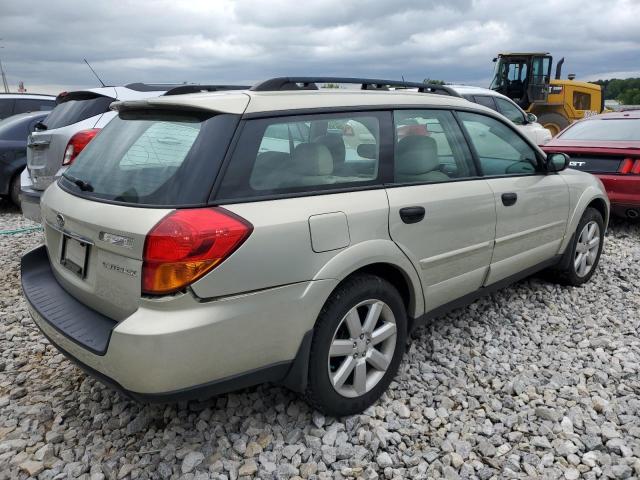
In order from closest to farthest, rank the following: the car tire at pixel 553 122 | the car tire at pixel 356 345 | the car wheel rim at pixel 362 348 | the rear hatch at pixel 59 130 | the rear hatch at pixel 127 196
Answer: the rear hatch at pixel 127 196
the car tire at pixel 356 345
the car wheel rim at pixel 362 348
the rear hatch at pixel 59 130
the car tire at pixel 553 122

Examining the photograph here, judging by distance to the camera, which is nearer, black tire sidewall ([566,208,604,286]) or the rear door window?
black tire sidewall ([566,208,604,286])

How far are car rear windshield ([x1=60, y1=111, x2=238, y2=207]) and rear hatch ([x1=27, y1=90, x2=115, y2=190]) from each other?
2.58 meters

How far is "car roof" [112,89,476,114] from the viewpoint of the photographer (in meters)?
2.42

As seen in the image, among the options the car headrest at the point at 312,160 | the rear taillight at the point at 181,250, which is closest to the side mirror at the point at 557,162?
the car headrest at the point at 312,160

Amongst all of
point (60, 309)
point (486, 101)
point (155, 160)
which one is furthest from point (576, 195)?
point (486, 101)

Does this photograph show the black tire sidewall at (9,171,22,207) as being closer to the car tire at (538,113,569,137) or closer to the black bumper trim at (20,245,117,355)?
the black bumper trim at (20,245,117,355)

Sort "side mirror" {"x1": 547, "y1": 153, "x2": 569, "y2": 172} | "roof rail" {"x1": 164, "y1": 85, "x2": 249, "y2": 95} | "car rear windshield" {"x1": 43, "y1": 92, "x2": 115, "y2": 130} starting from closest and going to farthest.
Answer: "roof rail" {"x1": 164, "y1": 85, "x2": 249, "y2": 95}, "side mirror" {"x1": 547, "y1": 153, "x2": 569, "y2": 172}, "car rear windshield" {"x1": 43, "y1": 92, "x2": 115, "y2": 130}

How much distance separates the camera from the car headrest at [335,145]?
271cm

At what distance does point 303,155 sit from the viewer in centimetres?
260

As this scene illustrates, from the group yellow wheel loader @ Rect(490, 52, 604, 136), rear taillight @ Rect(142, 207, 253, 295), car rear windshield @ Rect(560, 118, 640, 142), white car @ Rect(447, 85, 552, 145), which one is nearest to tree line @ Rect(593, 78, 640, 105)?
yellow wheel loader @ Rect(490, 52, 604, 136)

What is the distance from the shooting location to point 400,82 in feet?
11.2

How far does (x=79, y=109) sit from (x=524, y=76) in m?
14.0

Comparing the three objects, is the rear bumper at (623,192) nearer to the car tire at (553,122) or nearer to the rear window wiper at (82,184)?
the rear window wiper at (82,184)

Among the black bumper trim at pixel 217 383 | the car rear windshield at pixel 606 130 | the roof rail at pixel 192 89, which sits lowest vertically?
the black bumper trim at pixel 217 383
